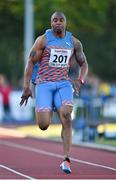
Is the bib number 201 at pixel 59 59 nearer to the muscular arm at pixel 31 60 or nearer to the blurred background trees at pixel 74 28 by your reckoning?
the muscular arm at pixel 31 60

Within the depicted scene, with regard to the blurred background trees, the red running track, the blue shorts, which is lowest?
the blurred background trees

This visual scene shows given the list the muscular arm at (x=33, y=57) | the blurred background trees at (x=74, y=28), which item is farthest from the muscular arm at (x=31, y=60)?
the blurred background trees at (x=74, y=28)

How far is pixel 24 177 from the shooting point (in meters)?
12.6

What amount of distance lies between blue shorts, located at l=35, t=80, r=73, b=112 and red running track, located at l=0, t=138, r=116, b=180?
993 millimetres

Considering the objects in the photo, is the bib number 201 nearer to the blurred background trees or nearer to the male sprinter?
the male sprinter

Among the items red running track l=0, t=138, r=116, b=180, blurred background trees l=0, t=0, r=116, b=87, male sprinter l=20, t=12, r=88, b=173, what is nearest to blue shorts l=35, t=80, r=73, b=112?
male sprinter l=20, t=12, r=88, b=173

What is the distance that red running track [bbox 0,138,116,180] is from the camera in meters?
12.9

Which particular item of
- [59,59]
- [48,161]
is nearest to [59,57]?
[59,59]

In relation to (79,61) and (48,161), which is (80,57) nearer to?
(79,61)

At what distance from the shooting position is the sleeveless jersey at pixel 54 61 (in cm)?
1319

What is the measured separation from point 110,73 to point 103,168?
57.5 metres

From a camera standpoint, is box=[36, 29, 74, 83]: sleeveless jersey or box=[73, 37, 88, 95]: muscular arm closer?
box=[36, 29, 74, 83]: sleeveless jersey

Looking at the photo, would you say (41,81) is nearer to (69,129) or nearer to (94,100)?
(69,129)

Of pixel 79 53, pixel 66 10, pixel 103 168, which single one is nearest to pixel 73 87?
pixel 79 53
